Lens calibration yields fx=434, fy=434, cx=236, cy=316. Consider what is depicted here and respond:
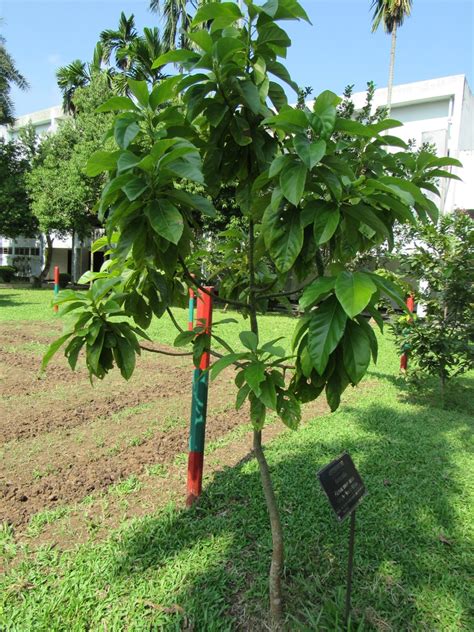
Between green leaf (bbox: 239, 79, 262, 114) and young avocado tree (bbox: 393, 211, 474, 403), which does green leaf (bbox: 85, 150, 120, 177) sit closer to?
green leaf (bbox: 239, 79, 262, 114)

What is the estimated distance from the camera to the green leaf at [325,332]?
127 centimetres

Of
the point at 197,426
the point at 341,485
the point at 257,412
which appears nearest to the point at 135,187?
the point at 257,412

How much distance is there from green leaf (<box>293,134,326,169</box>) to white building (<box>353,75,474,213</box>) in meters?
15.4

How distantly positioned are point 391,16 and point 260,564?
20.6 metres

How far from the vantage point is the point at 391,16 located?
17.1 meters

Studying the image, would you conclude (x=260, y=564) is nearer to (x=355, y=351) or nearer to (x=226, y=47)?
(x=355, y=351)

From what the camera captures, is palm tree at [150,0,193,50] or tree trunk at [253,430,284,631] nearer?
tree trunk at [253,430,284,631]

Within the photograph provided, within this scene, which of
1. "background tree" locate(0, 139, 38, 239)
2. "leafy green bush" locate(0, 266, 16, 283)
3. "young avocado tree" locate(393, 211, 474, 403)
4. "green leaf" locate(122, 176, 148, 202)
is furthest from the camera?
"leafy green bush" locate(0, 266, 16, 283)

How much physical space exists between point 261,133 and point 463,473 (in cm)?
347

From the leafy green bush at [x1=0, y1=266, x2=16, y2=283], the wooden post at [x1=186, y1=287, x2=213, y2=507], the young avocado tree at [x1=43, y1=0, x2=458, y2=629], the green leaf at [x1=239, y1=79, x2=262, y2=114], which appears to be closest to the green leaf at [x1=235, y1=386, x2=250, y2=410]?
the young avocado tree at [x1=43, y1=0, x2=458, y2=629]

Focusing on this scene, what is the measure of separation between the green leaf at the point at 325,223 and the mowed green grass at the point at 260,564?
179 centimetres

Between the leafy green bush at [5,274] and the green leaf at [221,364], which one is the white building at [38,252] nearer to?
the leafy green bush at [5,274]

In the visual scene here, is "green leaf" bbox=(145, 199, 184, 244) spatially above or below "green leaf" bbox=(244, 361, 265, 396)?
above

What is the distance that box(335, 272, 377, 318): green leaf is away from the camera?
1.15m
